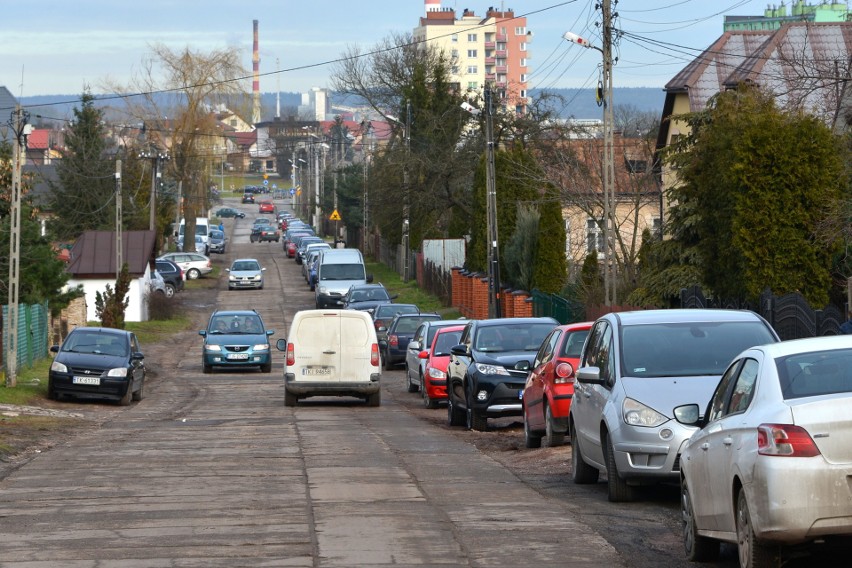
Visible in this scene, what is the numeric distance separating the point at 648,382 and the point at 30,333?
26.2 meters

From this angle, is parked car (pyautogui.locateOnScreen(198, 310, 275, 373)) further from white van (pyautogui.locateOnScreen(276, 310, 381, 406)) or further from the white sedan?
the white sedan

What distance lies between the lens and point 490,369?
1989 cm

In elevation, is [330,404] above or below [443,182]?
below

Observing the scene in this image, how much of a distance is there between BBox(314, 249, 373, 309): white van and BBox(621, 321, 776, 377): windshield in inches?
1681

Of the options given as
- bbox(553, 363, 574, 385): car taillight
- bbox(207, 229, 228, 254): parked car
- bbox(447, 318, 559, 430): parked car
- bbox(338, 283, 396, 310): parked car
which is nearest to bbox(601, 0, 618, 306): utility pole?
bbox(447, 318, 559, 430): parked car

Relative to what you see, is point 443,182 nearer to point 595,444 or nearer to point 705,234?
point 705,234

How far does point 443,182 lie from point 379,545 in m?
57.2

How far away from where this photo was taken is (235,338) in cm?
3806

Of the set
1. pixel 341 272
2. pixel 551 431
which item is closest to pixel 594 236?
pixel 341 272

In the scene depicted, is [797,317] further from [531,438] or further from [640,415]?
[640,415]

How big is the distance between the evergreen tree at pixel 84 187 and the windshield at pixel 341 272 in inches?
779

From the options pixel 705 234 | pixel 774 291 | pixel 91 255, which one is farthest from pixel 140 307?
pixel 774 291

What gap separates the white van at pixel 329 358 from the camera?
25.6m

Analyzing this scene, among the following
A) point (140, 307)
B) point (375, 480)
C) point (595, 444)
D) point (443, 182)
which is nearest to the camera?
point (595, 444)
